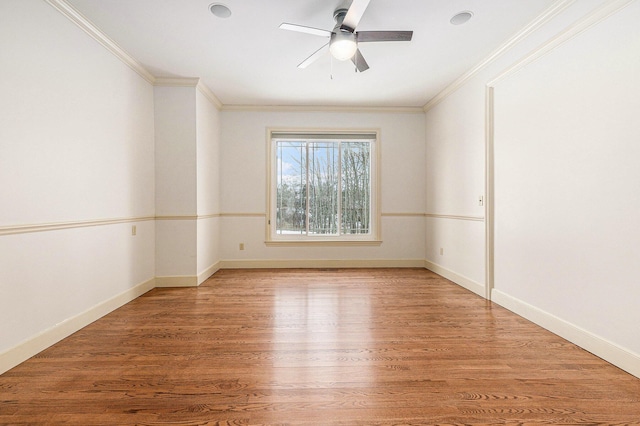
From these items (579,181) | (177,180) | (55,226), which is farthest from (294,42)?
(579,181)

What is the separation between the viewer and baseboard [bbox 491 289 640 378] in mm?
1919

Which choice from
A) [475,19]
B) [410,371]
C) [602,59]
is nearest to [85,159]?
[410,371]

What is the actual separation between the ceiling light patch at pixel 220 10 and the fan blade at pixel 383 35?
3.52 feet

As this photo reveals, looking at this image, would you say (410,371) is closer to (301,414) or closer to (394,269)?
(301,414)

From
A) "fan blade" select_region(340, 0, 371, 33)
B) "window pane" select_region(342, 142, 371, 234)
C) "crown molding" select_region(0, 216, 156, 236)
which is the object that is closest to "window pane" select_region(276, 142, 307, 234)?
"window pane" select_region(342, 142, 371, 234)

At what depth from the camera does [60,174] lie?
2420 mm

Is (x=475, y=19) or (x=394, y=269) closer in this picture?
(x=475, y=19)

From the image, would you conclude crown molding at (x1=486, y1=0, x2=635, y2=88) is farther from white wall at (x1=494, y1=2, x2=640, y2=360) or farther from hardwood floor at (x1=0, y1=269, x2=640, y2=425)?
hardwood floor at (x1=0, y1=269, x2=640, y2=425)

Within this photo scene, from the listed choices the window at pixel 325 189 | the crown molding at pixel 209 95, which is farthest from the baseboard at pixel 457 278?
the crown molding at pixel 209 95

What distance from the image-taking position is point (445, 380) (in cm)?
182

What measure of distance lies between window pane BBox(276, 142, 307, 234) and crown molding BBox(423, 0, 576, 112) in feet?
7.39

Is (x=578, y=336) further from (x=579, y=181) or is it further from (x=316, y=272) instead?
(x=316, y=272)

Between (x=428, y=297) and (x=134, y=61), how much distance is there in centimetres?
410

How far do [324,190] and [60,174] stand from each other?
137 inches
